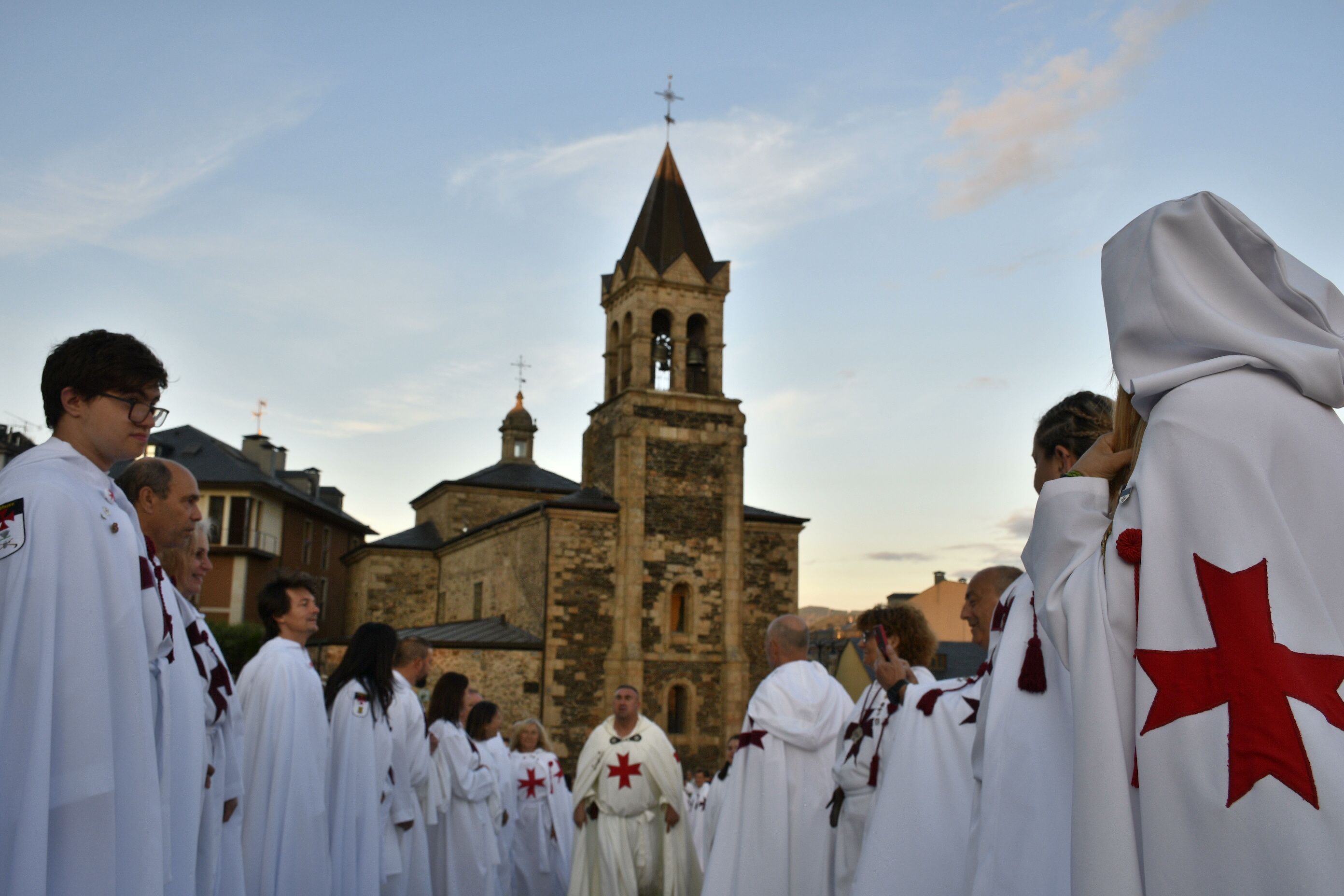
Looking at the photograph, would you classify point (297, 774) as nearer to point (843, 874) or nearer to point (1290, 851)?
point (843, 874)

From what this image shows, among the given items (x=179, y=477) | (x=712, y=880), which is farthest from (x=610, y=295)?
(x=179, y=477)

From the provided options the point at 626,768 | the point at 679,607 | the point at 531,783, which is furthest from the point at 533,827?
the point at 679,607

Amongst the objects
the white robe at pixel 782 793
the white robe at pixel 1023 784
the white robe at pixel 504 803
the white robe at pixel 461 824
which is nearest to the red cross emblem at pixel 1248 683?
the white robe at pixel 1023 784

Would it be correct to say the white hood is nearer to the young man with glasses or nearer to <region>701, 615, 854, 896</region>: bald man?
the young man with glasses

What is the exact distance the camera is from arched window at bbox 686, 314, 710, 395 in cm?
3334

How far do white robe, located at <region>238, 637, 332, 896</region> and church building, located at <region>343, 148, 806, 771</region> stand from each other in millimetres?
22836

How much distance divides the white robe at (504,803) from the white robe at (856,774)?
4753 mm

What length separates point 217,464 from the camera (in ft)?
138

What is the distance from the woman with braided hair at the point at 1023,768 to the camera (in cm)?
282

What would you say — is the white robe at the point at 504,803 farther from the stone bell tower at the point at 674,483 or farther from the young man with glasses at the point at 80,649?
the stone bell tower at the point at 674,483

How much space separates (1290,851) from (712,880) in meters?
6.70

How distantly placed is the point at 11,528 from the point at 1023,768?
302cm

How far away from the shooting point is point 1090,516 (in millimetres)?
2268

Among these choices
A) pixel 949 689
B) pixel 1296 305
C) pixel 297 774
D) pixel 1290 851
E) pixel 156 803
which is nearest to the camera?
pixel 1290 851
